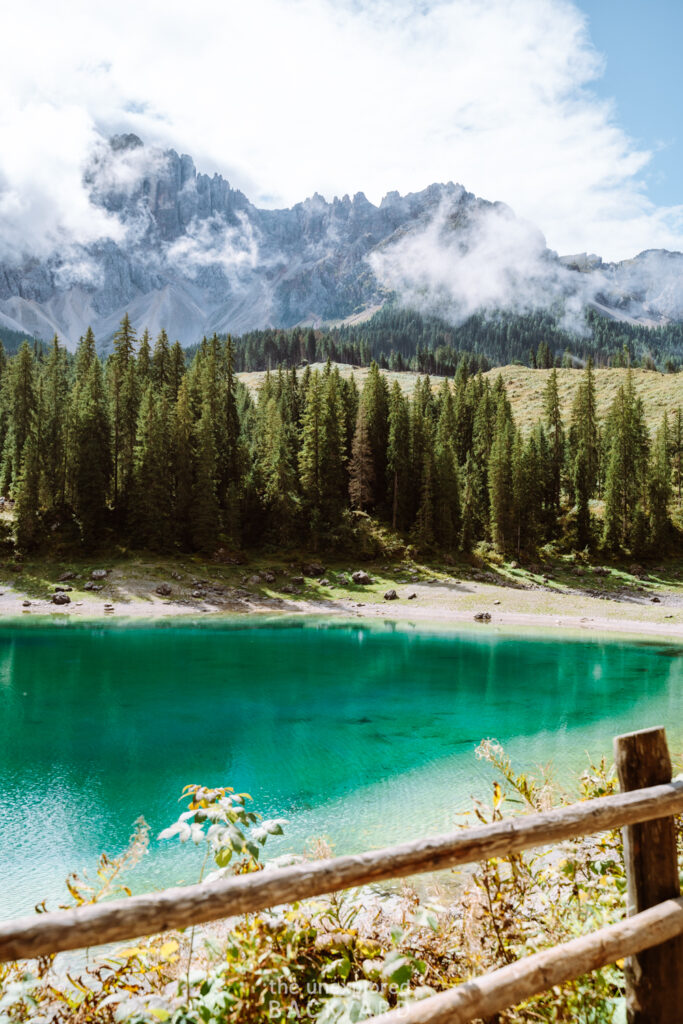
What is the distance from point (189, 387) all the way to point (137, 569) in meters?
26.9

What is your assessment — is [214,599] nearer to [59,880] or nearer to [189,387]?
[189,387]

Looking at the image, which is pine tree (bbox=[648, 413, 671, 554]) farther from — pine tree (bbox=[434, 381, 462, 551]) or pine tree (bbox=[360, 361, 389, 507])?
pine tree (bbox=[360, 361, 389, 507])

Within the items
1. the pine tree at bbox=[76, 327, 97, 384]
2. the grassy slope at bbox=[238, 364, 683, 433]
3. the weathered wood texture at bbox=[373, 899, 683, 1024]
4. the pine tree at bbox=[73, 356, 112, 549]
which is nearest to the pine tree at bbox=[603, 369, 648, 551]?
the grassy slope at bbox=[238, 364, 683, 433]

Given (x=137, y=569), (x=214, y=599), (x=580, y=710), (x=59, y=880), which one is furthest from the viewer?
(x=137, y=569)

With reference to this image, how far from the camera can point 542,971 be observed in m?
3.40

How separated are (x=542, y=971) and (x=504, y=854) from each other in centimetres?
63

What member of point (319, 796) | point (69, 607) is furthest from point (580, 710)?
point (69, 607)

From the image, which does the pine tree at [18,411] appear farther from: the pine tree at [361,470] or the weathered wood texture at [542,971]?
the weathered wood texture at [542,971]

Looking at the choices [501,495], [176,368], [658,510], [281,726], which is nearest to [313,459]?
[501,495]

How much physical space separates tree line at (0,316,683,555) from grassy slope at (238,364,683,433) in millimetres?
33428

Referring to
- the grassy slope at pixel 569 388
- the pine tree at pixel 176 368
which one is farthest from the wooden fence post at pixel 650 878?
the grassy slope at pixel 569 388

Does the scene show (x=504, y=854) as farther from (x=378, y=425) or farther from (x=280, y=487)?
(x=378, y=425)

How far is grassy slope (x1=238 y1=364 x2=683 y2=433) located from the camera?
115 meters

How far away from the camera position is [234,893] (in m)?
3.00
